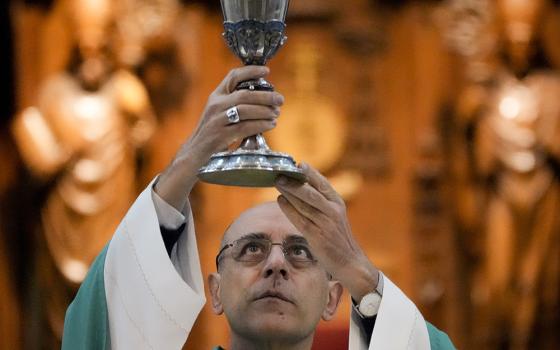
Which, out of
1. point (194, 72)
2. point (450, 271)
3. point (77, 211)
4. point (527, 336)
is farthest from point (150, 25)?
point (527, 336)

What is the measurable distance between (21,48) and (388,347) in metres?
4.18

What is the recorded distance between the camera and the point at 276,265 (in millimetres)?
3475

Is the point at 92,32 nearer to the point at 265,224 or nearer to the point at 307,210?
the point at 265,224

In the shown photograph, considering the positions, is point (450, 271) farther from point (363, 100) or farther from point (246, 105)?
point (246, 105)

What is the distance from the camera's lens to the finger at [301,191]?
3.16m

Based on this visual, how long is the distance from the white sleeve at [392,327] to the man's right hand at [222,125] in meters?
0.45

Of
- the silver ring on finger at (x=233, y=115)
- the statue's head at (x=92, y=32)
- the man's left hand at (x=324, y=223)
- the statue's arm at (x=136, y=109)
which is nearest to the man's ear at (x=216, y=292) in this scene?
the man's left hand at (x=324, y=223)

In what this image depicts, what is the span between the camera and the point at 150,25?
7.03 metres

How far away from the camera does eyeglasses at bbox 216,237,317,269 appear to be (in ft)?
11.5

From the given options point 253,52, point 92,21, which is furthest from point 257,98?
point 92,21

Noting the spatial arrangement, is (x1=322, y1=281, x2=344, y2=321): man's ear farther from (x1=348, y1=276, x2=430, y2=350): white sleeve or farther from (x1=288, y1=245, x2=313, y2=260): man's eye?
(x1=348, y1=276, x2=430, y2=350): white sleeve

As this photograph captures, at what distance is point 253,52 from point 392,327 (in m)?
0.65

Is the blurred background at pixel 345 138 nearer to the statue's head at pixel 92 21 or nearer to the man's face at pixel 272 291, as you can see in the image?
the statue's head at pixel 92 21

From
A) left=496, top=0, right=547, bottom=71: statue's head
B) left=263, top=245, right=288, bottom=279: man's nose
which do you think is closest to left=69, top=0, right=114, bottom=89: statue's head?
left=496, top=0, right=547, bottom=71: statue's head
